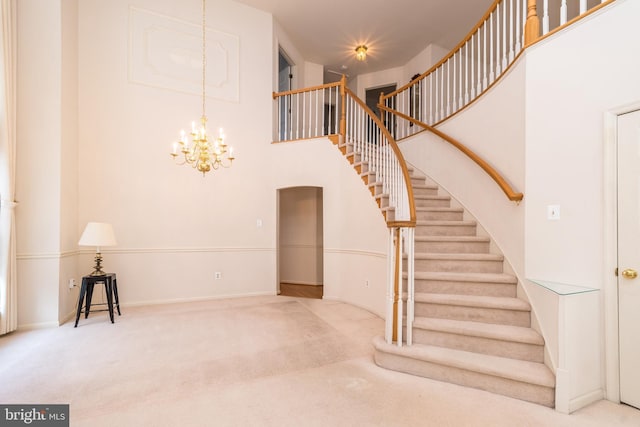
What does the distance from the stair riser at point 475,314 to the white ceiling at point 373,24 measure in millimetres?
5636

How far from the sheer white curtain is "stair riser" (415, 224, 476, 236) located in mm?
4748

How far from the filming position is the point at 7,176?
133 inches

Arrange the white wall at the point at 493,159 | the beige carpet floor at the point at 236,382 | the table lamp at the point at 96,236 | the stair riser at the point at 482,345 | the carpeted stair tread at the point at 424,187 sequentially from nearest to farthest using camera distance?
the beige carpet floor at the point at 236,382
the stair riser at the point at 482,345
the white wall at the point at 493,159
the table lamp at the point at 96,236
the carpeted stair tread at the point at 424,187

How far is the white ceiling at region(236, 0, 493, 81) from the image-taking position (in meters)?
5.78

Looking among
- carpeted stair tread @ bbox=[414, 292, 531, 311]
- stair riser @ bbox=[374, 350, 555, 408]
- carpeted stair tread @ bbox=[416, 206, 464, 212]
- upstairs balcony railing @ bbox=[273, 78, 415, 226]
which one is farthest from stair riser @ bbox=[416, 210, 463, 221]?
stair riser @ bbox=[374, 350, 555, 408]

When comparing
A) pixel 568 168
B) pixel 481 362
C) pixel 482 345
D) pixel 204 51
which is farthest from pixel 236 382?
pixel 204 51

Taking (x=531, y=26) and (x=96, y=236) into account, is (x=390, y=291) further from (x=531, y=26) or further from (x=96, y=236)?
(x=96, y=236)

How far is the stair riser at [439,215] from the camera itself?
4180 millimetres

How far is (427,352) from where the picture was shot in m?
2.52

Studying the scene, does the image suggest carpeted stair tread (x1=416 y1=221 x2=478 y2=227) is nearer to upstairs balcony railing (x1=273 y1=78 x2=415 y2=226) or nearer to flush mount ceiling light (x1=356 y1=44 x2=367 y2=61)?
upstairs balcony railing (x1=273 y1=78 x2=415 y2=226)

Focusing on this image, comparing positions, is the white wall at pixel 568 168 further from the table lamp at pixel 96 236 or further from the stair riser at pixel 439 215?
the table lamp at pixel 96 236

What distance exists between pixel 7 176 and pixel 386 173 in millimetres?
4438

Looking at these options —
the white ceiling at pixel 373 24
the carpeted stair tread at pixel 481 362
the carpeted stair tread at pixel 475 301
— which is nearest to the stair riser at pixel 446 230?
the carpeted stair tread at pixel 475 301

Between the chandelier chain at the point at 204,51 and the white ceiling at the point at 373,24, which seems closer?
the chandelier chain at the point at 204,51
